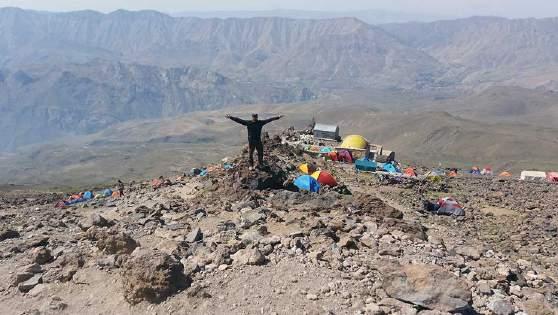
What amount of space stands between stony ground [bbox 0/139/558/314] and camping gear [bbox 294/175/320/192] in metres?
2.08

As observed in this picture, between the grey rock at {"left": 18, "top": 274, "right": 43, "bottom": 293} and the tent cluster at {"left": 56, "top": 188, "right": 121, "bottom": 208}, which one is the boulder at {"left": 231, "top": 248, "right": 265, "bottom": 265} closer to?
the grey rock at {"left": 18, "top": 274, "right": 43, "bottom": 293}

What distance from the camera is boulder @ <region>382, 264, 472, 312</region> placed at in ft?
37.7

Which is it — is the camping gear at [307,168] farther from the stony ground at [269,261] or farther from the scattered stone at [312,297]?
the scattered stone at [312,297]

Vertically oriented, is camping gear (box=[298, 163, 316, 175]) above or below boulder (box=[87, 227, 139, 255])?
below

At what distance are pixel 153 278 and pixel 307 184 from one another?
13.4 m

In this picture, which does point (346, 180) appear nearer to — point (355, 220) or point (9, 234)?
point (355, 220)

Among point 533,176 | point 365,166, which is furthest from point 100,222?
point 533,176

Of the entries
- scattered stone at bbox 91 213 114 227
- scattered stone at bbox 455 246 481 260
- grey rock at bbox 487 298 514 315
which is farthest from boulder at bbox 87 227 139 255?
grey rock at bbox 487 298 514 315

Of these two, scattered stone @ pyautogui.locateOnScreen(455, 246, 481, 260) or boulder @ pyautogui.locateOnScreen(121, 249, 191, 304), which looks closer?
boulder @ pyautogui.locateOnScreen(121, 249, 191, 304)

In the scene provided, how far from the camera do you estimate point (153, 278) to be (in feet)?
42.4

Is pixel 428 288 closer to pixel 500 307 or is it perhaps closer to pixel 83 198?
pixel 500 307

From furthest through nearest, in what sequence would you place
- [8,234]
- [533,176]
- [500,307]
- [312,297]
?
[533,176] < [8,234] < [312,297] < [500,307]

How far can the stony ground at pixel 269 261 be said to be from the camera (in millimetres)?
12078

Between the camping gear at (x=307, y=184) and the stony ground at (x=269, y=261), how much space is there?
2079 mm
